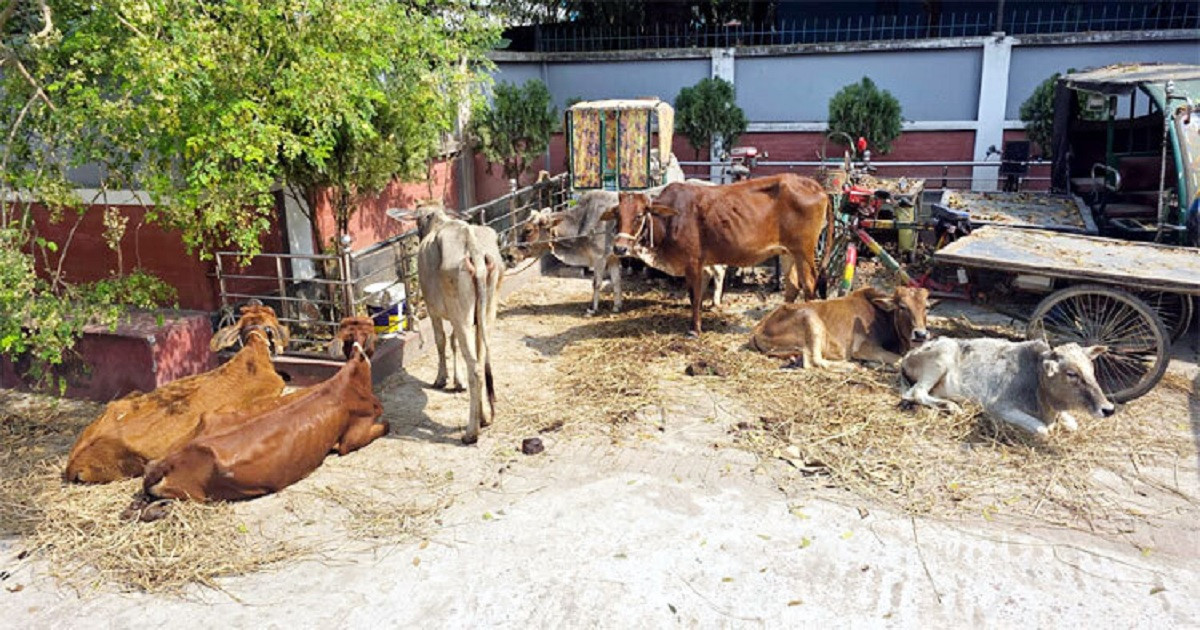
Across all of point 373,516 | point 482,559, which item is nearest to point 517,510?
point 482,559

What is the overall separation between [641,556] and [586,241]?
5.91m

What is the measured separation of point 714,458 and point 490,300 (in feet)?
7.31

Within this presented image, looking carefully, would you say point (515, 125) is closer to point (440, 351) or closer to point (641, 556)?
point (440, 351)

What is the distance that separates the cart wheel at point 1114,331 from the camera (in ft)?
22.6

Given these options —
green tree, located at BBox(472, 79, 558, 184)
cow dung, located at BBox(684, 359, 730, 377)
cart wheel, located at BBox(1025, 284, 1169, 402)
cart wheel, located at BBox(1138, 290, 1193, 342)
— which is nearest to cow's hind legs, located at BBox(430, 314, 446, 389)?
cow dung, located at BBox(684, 359, 730, 377)

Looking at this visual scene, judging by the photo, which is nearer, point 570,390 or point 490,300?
point 490,300

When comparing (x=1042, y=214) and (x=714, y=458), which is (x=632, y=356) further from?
(x=1042, y=214)

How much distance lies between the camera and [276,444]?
5.91 metres

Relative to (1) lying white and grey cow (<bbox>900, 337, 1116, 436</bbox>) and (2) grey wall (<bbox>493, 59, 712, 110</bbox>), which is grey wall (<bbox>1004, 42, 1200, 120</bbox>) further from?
(1) lying white and grey cow (<bbox>900, 337, 1116, 436</bbox>)

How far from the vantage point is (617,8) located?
19188mm

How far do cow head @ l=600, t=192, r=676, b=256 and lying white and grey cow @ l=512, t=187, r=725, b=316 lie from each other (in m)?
0.89

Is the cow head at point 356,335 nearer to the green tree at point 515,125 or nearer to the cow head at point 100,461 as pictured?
the cow head at point 100,461

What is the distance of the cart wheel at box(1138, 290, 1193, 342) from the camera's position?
750 centimetres

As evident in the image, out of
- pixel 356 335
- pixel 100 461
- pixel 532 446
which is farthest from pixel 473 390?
pixel 100 461
